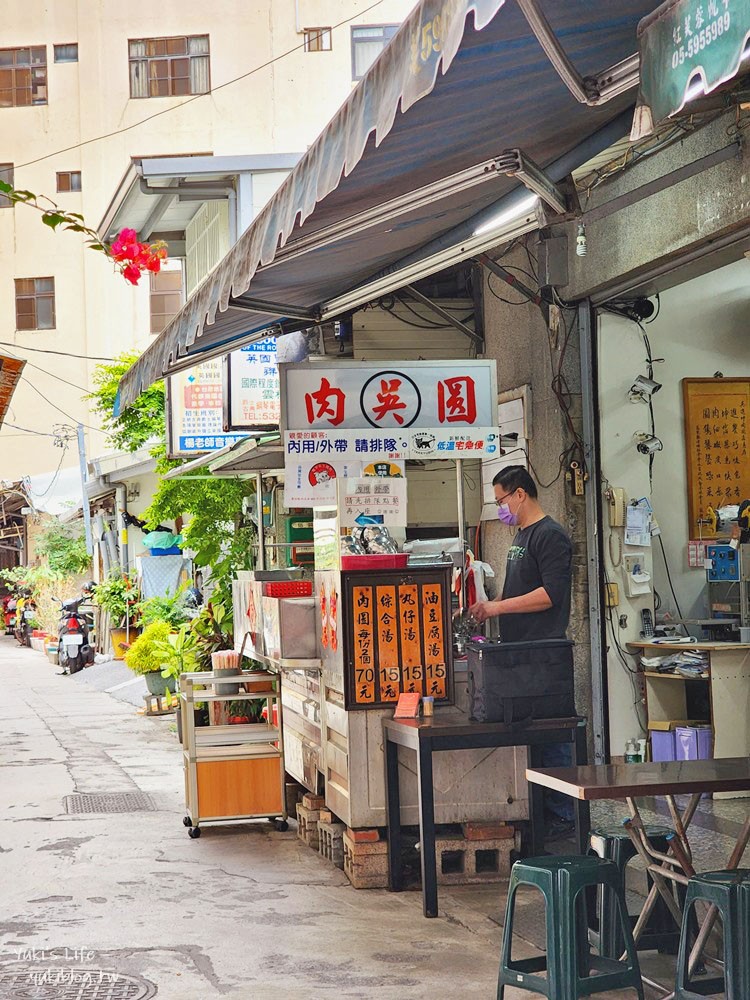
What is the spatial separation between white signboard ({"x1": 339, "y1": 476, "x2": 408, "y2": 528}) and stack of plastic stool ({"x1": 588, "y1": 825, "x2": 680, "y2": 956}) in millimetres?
2549

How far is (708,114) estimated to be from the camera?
7.70 metres

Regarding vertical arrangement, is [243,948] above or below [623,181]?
below

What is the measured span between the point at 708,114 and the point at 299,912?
5227mm

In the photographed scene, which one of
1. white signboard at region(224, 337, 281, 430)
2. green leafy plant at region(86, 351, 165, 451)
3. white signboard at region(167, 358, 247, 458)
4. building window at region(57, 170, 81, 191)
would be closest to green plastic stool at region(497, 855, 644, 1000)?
white signboard at region(224, 337, 281, 430)

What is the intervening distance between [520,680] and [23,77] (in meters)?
34.1

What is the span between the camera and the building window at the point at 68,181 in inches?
1412

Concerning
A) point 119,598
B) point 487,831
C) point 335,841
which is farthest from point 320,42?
point 487,831

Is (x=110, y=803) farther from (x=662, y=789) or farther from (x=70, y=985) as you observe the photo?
(x=662, y=789)

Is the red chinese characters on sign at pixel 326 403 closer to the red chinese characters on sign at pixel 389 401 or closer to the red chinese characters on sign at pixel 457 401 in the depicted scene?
the red chinese characters on sign at pixel 389 401

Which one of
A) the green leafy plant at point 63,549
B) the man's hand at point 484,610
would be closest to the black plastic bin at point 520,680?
the man's hand at point 484,610

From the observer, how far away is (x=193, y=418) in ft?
47.6

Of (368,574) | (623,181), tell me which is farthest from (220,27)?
(368,574)

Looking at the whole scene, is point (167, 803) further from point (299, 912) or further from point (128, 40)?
point (128, 40)

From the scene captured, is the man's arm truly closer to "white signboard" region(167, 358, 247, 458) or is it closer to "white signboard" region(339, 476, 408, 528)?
"white signboard" region(339, 476, 408, 528)
